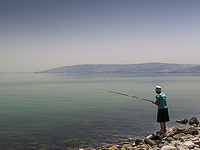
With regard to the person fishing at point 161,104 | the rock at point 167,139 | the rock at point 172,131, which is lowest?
the rock at point 167,139

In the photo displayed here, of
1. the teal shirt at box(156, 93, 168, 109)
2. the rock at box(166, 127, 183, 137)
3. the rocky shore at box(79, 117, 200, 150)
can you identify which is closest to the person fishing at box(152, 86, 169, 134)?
the teal shirt at box(156, 93, 168, 109)

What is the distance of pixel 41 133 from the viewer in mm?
13789

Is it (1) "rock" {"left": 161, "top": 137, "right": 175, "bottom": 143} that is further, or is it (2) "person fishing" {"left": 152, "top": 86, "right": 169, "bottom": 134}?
(2) "person fishing" {"left": 152, "top": 86, "right": 169, "bottom": 134}

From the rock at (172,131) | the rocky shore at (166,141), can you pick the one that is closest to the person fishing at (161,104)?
the rock at (172,131)

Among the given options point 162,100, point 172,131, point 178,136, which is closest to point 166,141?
point 178,136

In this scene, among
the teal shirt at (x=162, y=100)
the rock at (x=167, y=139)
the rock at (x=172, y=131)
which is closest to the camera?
the rock at (x=167, y=139)

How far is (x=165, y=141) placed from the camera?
1079 centimetres

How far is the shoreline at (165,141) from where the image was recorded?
32.3 ft

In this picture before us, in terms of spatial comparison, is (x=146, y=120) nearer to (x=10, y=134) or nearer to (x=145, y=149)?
(x=145, y=149)

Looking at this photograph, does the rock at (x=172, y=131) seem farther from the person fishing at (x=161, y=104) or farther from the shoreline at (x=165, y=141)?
the person fishing at (x=161, y=104)

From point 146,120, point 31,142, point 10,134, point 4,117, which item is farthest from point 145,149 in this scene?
point 4,117

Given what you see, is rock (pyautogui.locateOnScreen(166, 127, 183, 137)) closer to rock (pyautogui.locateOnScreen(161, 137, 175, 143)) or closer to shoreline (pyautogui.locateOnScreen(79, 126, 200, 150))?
shoreline (pyautogui.locateOnScreen(79, 126, 200, 150))

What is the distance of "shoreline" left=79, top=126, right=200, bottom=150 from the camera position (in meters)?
9.84

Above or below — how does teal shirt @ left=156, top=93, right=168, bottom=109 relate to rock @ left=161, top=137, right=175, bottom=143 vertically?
above
